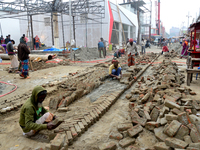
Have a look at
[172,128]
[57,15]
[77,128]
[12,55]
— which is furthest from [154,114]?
[57,15]

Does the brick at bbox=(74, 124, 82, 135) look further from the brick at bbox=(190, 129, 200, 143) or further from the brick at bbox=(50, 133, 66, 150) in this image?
the brick at bbox=(190, 129, 200, 143)

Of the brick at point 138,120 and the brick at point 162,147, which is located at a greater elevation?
the brick at point 138,120

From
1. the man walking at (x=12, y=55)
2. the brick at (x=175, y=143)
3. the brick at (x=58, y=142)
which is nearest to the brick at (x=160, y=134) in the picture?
the brick at (x=175, y=143)

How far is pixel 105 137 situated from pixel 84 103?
1537 mm

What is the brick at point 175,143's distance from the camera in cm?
199

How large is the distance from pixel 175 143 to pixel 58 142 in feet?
5.01

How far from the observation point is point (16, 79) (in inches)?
255

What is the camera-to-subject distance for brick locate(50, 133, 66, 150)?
2.10 meters

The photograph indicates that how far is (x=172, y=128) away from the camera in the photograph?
2.25m

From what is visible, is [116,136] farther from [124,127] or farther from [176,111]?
[176,111]

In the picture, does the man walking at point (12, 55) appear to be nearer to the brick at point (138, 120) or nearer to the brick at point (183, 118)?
the brick at point (138, 120)

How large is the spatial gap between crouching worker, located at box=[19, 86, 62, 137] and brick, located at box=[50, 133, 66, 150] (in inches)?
9.0

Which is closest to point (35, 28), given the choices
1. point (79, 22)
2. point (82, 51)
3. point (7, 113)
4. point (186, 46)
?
point (79, 22)

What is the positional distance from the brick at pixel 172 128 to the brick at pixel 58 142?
4.83 feet
